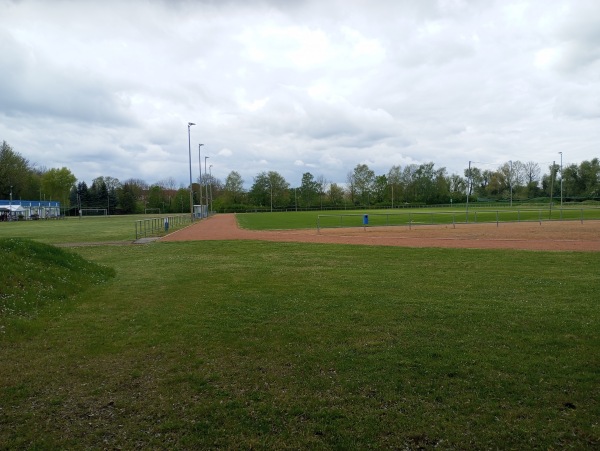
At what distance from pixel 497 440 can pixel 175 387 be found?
130 inches

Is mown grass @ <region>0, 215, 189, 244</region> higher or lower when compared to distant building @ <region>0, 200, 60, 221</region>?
lower

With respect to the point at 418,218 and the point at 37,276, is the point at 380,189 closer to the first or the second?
the point at 418,218

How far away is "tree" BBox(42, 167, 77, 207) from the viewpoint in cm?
10625

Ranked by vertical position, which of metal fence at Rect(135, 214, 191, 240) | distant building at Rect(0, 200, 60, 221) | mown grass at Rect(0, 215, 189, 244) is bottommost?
mown grass at Rect(0, 215, 189, 244)

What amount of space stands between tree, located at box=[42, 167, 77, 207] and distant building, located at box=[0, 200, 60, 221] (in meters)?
6.14

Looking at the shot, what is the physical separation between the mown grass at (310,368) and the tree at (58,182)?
111 meters

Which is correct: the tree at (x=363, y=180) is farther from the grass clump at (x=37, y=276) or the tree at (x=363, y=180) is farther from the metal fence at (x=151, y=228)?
the grass clump at (x=37, y=276)

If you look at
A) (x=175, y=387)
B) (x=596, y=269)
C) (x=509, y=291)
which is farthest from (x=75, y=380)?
(x=596, y=269)

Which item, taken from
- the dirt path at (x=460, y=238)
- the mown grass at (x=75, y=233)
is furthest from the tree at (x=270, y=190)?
the dirt path at (x=460, y=238)

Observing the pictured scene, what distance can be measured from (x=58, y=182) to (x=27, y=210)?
83.0 feet

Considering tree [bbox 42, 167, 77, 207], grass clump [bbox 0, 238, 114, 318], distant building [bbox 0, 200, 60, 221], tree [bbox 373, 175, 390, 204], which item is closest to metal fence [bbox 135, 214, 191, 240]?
grass clump [bbox 0, 238, 114, 318]

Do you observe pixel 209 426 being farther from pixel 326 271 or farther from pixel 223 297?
pixel 326 271

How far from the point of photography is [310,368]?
17.4 feet

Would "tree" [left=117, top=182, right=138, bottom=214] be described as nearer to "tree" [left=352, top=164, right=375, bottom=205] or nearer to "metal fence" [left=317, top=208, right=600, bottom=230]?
"tree" [left=352, top=164, right=375, bottom=205]
